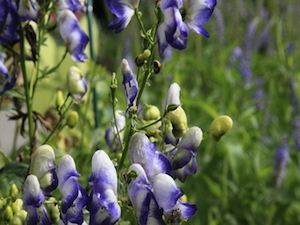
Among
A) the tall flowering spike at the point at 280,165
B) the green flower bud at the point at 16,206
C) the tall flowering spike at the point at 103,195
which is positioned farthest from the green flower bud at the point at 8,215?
the tall flowering spike at the point at 280,165

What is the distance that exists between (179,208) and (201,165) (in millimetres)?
1029

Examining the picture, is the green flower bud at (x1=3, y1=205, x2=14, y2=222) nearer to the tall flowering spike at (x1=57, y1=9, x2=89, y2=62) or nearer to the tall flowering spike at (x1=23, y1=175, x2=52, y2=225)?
the tall flowering spike at (x1=23, y1=175, x2=52, y2=225)

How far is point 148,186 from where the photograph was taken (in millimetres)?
589

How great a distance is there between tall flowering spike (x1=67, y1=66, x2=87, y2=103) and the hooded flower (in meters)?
0.18

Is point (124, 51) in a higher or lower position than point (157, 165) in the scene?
lower

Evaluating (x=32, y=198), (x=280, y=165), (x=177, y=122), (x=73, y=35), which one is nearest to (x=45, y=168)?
(x=32, y=198)

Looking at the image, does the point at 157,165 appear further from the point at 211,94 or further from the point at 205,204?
the point at 211,94

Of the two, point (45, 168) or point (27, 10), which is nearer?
point (45, 168)

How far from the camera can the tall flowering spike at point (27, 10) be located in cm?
74

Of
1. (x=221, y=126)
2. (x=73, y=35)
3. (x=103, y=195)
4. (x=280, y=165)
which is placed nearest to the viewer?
(x=103, y=195)

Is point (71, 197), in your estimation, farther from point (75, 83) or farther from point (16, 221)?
point (75, 83)

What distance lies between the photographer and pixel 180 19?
2.00ft

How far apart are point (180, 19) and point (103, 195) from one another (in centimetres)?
19

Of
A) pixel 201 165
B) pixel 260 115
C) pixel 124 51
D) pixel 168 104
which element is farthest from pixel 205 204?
pixel 124 51
